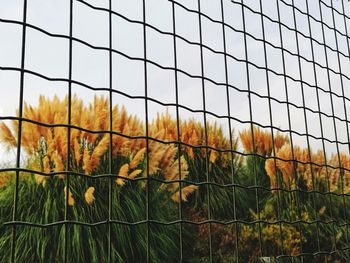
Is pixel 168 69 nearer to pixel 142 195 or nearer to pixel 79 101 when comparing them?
pixel 79 101

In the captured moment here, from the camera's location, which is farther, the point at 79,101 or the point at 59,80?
the point at 79,101

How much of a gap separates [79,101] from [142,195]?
1.28ft

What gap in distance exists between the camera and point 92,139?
5.27 ft

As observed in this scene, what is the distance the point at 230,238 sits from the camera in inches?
80.3

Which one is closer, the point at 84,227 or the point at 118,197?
the point at 84,227

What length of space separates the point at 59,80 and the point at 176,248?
0.97 metres

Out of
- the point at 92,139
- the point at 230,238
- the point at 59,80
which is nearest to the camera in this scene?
the point at 59,80


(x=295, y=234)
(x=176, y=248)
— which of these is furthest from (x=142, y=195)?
(x=295, y=234)

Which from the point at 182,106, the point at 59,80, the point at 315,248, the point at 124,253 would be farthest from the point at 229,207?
the point at 59,80

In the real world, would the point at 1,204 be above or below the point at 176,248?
above

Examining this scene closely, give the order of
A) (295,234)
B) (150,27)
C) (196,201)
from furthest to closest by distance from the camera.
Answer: (295,234) < (196,201) < (150,27)

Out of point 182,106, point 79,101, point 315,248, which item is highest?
point 79,101

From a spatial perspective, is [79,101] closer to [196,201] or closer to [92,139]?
[92,139]

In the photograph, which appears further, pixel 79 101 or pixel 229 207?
pixel 229 207
